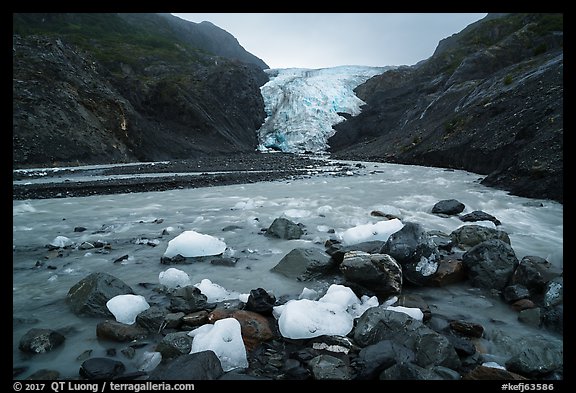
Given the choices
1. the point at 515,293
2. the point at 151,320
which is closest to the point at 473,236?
the point at 515,293

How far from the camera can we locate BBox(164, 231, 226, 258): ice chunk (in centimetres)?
533

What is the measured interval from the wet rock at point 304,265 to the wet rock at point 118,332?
207 cm

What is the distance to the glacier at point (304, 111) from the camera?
54969 mm

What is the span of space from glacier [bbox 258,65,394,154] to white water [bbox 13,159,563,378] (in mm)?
41116

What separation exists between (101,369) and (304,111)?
59.8 metres

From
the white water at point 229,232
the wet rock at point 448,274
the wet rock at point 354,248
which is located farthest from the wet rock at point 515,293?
the wet rock at point 354,248

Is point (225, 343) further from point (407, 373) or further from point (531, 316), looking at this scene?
point (531, 316)

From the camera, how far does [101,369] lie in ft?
8.28

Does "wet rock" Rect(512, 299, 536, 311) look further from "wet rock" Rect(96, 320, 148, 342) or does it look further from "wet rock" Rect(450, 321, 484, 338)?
"wet rock" Rect(96, 320, 148, 342)

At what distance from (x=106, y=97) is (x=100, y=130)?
5062mm

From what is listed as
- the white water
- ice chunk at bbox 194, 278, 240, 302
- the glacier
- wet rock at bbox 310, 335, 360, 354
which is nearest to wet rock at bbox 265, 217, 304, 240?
the white water

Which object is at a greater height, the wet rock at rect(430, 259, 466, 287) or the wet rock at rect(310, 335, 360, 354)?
the wet rock at rect(430, 259, 466, 287)
